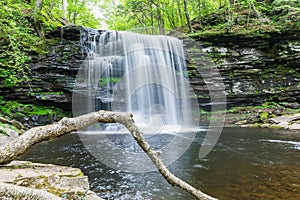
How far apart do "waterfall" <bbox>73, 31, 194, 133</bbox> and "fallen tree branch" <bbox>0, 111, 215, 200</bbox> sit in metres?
10.9

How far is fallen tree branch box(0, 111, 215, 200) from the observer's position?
Answer: 7.49ft

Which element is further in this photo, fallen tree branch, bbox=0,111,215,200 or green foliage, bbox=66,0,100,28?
green foliage, bbox=66,0,100,28

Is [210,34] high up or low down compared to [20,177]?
up

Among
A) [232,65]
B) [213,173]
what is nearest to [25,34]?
[213,173]

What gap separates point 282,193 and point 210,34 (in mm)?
13793

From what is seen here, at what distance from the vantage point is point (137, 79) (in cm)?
1594

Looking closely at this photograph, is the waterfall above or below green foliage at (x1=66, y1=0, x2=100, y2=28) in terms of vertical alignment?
below

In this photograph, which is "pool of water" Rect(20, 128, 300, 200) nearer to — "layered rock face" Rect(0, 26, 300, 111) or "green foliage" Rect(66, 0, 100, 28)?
"layered rock face" Rect(0, 26, 300, 111)

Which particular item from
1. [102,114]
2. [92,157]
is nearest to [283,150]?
[92,157]

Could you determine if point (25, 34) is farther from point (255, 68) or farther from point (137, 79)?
point (255, 68)

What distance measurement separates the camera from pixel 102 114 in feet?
8.45

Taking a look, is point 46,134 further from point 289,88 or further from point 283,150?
point 289,88

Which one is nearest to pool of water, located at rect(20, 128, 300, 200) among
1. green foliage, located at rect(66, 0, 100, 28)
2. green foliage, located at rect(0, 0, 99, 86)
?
green foliage, located at rect(0, 0, 99, 86)

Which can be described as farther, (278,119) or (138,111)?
(138,111)
